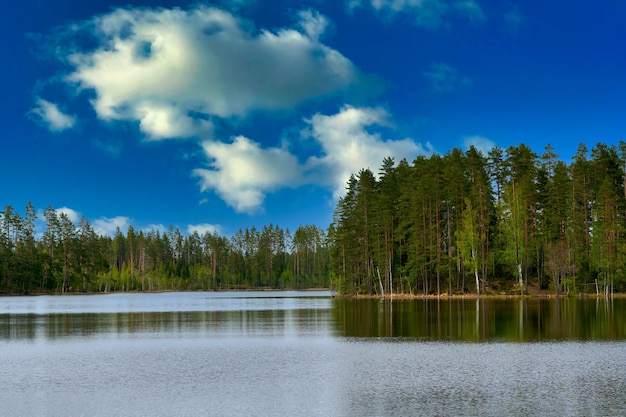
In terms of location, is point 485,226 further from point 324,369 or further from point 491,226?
point 324,369

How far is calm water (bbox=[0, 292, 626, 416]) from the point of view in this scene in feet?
77.9

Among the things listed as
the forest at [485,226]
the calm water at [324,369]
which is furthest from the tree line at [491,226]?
the calm water at [324,369]

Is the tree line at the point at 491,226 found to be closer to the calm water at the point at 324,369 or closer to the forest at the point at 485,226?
the forest at the point at 485,226

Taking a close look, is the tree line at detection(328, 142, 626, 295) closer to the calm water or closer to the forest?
the forest

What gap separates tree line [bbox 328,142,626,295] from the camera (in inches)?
4040

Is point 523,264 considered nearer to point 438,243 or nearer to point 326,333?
point 438,243

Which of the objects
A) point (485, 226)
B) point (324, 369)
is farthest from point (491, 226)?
point (324, 369)

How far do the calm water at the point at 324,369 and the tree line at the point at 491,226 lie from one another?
1834 inches

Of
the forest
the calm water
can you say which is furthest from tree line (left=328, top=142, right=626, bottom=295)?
the calm water

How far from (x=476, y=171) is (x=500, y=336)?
6828 cm

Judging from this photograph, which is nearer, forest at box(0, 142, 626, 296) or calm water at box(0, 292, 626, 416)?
calm water at box(0, 292, 626, 416)

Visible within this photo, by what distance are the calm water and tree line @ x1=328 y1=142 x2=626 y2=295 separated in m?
46.6

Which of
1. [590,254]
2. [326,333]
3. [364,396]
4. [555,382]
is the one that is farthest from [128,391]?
[590,254]

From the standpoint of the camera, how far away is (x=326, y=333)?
50.9m
